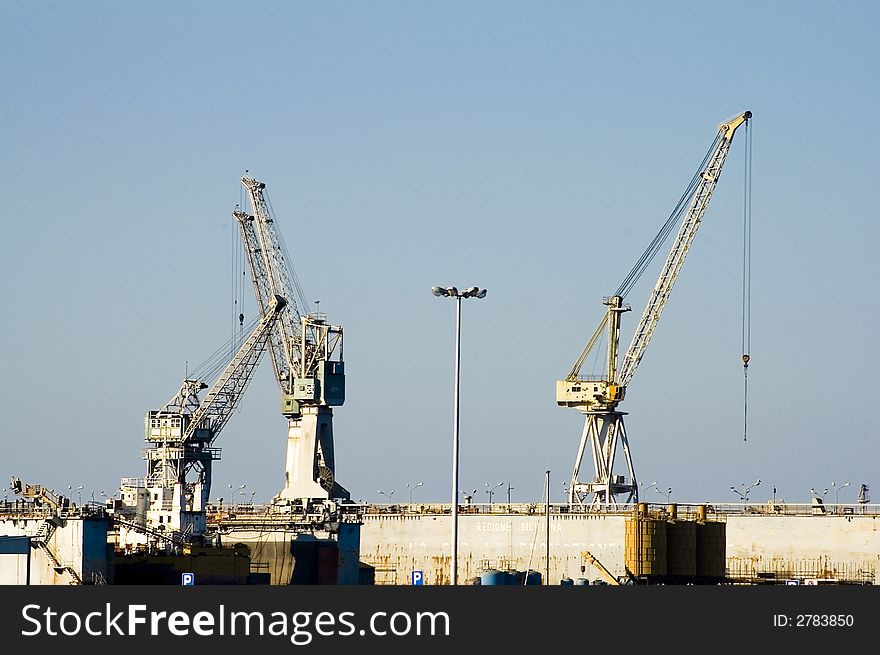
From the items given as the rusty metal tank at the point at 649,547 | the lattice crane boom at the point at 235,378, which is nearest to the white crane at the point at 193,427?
the lattice crane boom at the point at 235,378

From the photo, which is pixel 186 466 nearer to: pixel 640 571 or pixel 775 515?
pixel 775 515

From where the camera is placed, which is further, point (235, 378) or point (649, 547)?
point (235, 378)

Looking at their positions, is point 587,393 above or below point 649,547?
above

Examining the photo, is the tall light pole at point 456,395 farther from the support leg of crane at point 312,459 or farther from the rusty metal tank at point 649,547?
the support leg of crane at point 312,459

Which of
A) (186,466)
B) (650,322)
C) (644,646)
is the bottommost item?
(644,646)

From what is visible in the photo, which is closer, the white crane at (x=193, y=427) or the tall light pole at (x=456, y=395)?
the tall light pole at (x=456, y=395)

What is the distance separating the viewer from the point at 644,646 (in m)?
57.2

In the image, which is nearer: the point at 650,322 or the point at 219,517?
the point at 219,517

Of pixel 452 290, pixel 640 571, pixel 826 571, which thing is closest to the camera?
pixel 452 290

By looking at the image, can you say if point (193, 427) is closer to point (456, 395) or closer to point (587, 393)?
point (587, 393)

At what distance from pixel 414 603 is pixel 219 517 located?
10579cm

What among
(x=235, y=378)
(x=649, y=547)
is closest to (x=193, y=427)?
(x=235, y=378)

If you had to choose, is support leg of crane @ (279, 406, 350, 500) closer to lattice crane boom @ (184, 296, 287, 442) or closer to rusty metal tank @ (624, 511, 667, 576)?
lattice crane boom @ (184, 296, 287, 442)

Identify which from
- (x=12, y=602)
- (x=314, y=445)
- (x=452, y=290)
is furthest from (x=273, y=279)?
(x=12, y=602)
